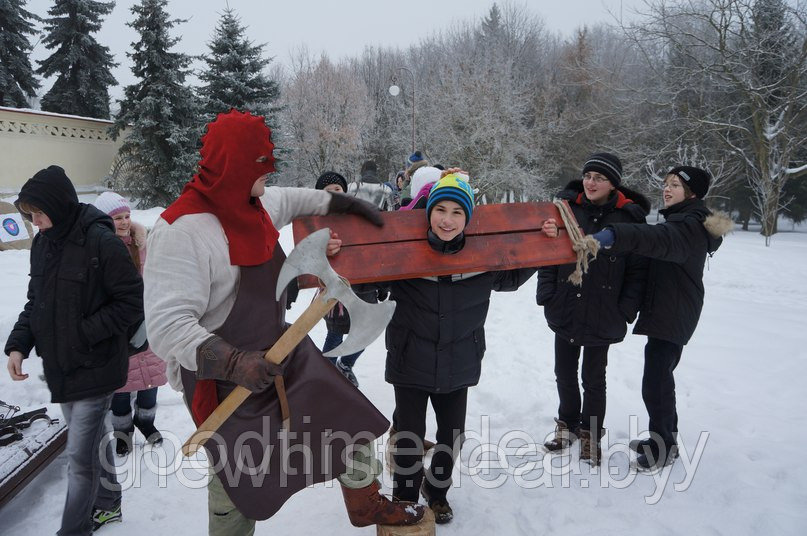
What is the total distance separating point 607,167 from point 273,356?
2.40 metres

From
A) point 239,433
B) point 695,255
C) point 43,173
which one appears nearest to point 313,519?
point 239,433

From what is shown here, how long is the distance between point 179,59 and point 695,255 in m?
21.3

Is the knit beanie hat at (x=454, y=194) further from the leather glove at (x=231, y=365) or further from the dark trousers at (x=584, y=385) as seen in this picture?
the dark trousers at (x=584, y=385)

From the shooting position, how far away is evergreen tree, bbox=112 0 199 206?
18.3 metres

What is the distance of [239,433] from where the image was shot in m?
1.83

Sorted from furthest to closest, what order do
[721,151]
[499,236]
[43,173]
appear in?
1. [721,151]
2. [499,236]
3. [43,173]

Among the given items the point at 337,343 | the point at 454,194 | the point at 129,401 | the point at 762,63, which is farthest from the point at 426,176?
the point at 762,63

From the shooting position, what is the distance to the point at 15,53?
22.0 m

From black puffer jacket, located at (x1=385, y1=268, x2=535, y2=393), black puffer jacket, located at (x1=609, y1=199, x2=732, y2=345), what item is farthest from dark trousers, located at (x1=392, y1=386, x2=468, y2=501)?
black puffer jacket, located at (x1=609, y1=199, x2=732, y2=345)

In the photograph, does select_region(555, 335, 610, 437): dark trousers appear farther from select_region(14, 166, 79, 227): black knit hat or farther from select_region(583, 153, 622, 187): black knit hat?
select_region(14, 166, 79, 227): black knit hat

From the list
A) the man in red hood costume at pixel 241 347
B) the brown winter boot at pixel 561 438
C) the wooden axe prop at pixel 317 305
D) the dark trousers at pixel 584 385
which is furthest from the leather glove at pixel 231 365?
the brown winter boot at pixel 561 438

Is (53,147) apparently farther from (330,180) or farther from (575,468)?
(575,468)

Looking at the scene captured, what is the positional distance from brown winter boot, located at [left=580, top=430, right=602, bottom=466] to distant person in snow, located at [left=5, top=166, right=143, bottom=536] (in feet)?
9.88

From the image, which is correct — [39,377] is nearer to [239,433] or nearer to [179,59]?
[239,433]
